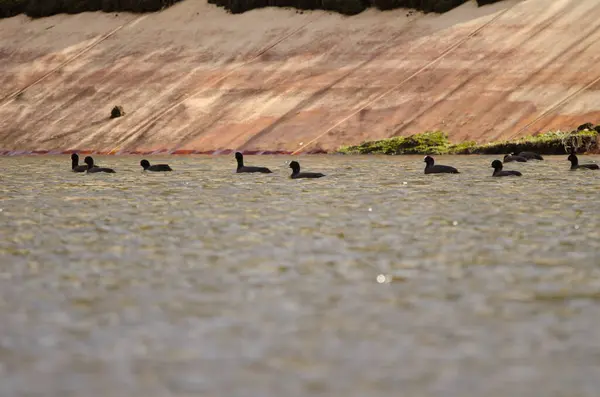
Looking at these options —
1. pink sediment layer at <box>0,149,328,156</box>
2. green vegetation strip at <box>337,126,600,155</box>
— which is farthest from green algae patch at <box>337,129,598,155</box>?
pink sediment layer at <box>0,149,328,156</box>

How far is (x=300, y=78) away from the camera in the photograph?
9238 cm

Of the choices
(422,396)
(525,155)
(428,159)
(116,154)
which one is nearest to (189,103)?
(116,154)

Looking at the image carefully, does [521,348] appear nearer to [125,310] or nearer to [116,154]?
[125,310]

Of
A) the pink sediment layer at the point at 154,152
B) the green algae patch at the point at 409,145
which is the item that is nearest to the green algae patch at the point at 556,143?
the green algae patch at the point at 409,145

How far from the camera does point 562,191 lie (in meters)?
35.2

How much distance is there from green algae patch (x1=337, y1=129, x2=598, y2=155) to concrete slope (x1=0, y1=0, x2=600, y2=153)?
8.88ft

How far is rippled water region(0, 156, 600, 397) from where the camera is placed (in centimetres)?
1223

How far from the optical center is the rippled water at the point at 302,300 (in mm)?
12227

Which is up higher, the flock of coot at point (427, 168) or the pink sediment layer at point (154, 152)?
the flock of coot at point (427, 168)

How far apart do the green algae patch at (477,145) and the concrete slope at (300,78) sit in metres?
2.71

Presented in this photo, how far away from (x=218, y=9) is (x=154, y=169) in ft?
191

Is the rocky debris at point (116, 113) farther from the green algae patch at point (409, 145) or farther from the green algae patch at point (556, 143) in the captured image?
the green algae patch at point (556, 143)

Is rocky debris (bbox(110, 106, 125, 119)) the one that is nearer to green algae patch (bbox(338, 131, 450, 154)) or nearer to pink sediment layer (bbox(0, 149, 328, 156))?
pink sediment layer (bbox(0, 149, 328, 156))

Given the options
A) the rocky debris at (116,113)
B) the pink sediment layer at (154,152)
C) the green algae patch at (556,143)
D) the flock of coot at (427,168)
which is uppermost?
the rocky debris at (116,113)
